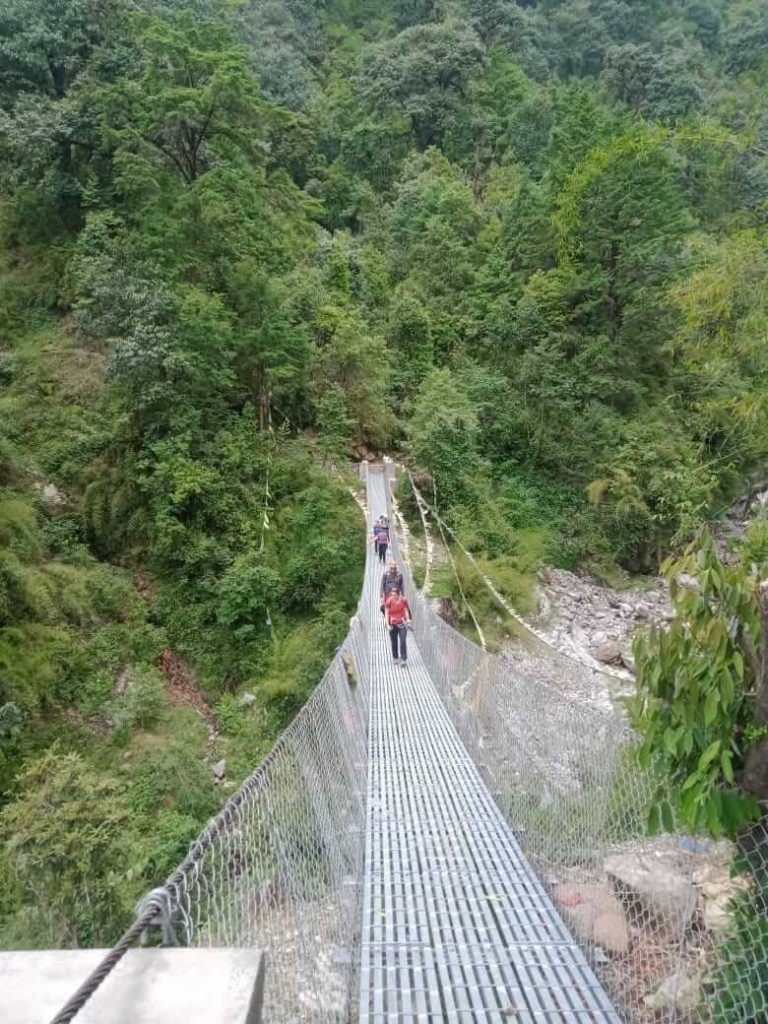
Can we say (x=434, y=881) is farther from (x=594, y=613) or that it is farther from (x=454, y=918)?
(x=594, y=613)

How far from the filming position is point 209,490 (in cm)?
793

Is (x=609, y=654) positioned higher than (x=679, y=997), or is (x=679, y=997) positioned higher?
(x=679, y=997)

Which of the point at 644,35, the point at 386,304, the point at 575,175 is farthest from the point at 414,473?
the point at 644,35

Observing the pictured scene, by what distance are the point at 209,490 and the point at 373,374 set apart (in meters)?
4.00

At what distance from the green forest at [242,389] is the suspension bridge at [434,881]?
1915 mm

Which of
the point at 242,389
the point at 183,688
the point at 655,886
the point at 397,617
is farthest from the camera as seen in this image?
the point at 242,389

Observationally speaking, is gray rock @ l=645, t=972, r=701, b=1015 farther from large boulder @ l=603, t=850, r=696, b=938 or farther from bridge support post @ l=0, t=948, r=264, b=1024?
bridge support post @ l=0, t=948, r=264, b=1024

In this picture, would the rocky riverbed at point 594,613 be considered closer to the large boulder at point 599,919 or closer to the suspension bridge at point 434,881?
the suspension bridge at point 434,881

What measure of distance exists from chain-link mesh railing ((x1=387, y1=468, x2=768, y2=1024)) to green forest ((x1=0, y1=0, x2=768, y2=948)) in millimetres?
2426

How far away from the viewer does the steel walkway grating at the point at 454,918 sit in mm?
1530

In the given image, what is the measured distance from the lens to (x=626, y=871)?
1.76 meters

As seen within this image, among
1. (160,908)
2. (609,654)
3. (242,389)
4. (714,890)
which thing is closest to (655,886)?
(714,890)

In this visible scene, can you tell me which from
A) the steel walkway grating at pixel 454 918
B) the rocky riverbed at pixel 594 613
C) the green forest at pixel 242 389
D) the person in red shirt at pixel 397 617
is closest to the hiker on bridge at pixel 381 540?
the green forest at pixel 242 389

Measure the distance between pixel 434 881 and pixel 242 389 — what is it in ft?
27.6
